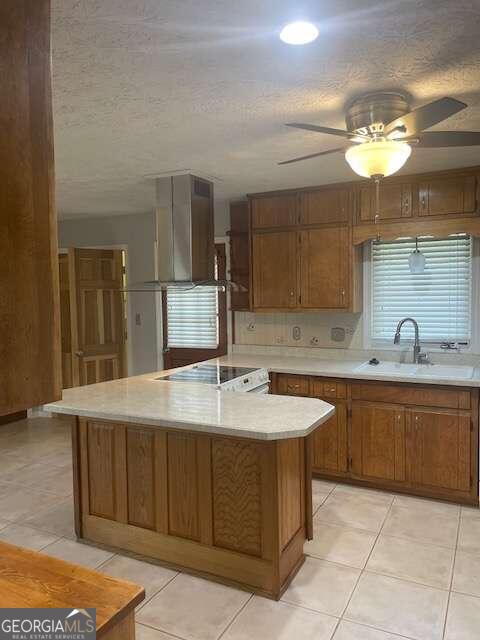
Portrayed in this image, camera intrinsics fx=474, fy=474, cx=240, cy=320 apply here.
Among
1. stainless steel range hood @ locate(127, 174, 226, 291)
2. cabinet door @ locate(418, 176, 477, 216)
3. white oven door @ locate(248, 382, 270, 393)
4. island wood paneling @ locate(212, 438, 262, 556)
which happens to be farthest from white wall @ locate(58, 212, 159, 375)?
island wood paneling @ locate(212, 438, 262, 556)

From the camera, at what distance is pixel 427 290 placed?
4.06 metres

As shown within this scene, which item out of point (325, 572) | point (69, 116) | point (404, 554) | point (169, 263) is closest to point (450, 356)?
point (404, 554)

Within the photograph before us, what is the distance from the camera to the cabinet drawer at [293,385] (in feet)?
12.8

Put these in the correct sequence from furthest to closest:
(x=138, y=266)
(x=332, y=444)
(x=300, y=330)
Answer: (x=138, y=266) < (x=300, y=330) < (x=332, y=444)

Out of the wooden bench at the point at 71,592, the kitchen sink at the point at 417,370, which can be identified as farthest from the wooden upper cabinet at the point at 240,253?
the wooden bench at the point at 71,592

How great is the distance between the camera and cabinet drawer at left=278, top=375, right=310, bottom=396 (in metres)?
3.90

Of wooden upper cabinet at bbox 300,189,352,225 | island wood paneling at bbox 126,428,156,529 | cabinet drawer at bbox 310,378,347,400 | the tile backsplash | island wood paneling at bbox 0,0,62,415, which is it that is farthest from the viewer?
the tile backsplash

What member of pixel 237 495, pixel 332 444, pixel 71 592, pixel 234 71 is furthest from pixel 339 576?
pixel 234 71

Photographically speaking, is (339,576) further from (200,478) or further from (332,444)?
(332,444)

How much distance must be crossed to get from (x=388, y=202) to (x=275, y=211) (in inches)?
39.1

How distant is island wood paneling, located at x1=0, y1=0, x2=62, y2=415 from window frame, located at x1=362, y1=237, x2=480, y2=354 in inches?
143

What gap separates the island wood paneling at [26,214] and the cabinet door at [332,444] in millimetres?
3092

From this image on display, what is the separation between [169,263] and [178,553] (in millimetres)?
1987

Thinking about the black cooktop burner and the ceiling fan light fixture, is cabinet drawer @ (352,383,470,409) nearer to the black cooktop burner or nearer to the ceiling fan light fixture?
the black cooktop burner
